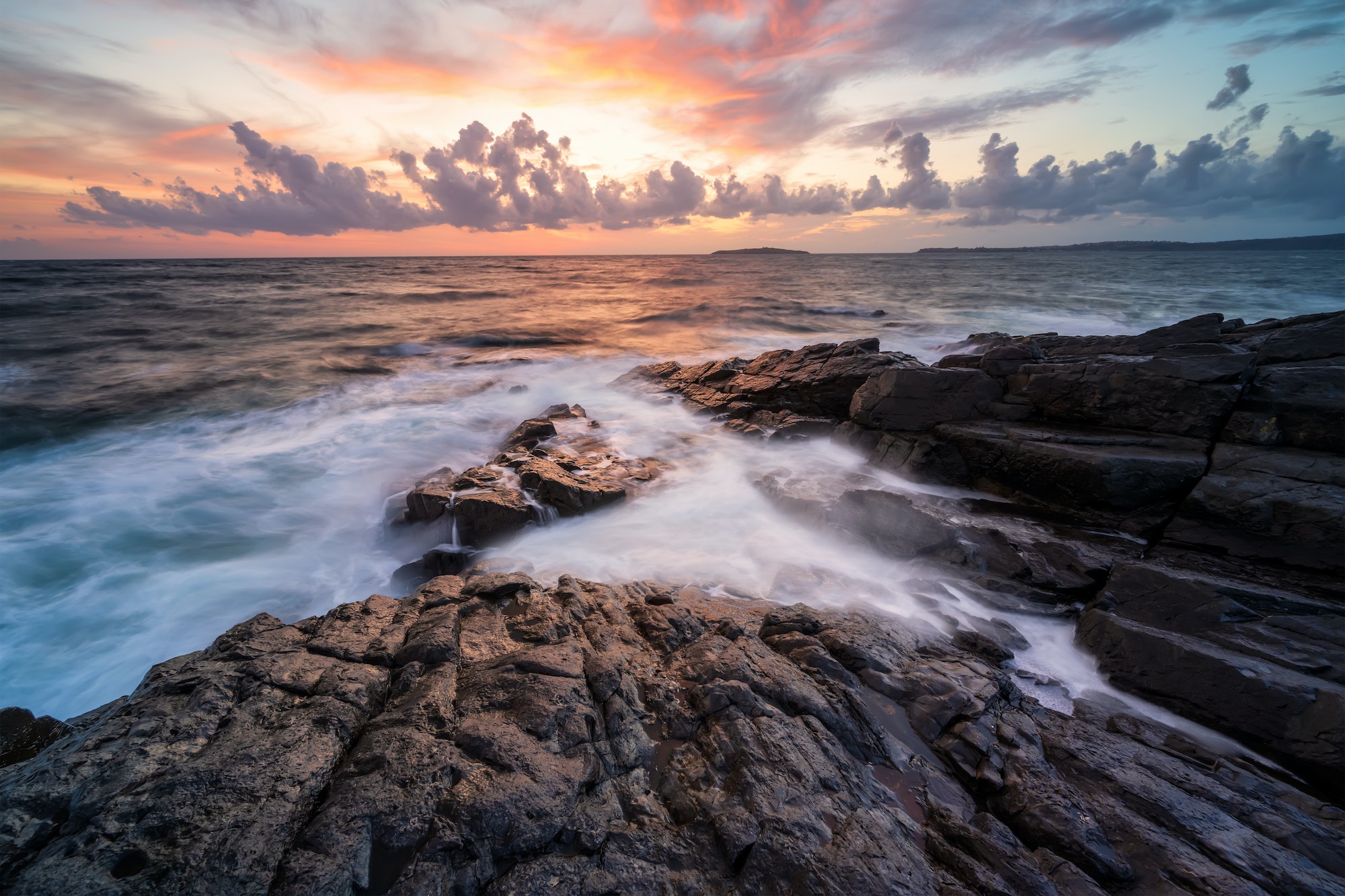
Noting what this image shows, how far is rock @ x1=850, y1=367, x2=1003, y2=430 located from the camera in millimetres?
9641

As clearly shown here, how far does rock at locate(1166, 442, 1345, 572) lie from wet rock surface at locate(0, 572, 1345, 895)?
356 cm

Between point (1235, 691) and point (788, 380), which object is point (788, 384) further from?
point (1235, 691)

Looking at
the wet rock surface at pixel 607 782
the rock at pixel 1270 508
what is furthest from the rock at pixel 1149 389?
the wet rock surface at pixel 607 782

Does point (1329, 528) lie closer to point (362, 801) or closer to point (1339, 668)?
point (1339, 668)

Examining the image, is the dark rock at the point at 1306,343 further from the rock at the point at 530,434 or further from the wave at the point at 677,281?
the wave at the point at 677,281

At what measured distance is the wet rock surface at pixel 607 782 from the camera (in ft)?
9.03

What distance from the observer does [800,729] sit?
12.7 feet

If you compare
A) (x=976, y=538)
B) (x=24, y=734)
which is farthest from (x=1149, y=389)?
(x=24, y=734)

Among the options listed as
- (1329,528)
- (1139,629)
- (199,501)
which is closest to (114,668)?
(199,501)

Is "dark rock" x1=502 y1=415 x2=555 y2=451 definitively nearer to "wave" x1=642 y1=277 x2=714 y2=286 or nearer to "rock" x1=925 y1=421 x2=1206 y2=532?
"rock" x1=925 y1=421 x2=1206 y2=532

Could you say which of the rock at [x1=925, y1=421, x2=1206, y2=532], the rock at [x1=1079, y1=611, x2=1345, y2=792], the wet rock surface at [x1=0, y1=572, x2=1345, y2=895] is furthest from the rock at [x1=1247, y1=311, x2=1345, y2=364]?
the wet rock surface at [x1=0, y1=572, x2=1345, y2=895]

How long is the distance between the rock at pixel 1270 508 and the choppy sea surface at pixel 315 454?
2919mm

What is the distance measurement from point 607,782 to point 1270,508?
27.6ft

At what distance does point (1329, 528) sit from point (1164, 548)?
1.43 m
